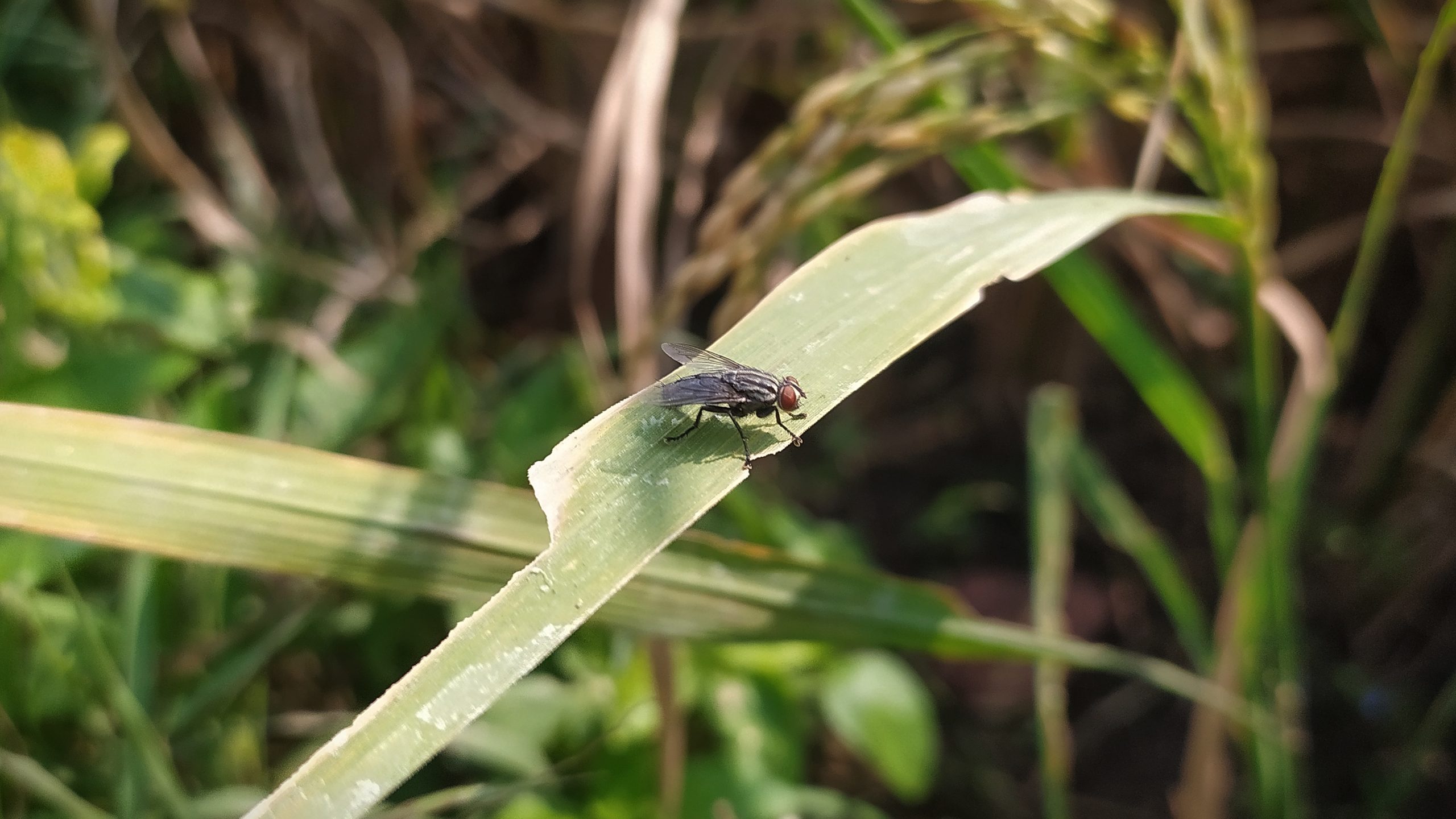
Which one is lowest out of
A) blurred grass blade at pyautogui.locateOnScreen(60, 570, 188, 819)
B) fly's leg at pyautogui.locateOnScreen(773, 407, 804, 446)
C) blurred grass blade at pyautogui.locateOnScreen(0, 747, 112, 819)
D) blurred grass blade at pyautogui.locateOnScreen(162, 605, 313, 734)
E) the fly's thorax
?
blurred grass blade at pyautogui.locateOnScreen(0, 747, 112, 819)

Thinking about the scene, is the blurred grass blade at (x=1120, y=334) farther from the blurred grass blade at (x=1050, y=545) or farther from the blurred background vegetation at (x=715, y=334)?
the blurred grass blade at (x=1050, y=545)

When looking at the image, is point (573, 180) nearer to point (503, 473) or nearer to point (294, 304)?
point (294, 304)

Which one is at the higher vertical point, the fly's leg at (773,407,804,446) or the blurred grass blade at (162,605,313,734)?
the fly's leg at (773,407,804,446)

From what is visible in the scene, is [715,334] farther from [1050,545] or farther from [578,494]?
[578,494]

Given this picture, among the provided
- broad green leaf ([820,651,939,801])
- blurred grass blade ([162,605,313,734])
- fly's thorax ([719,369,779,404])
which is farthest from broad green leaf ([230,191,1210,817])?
blurred grass blade ([162,605,313,734])

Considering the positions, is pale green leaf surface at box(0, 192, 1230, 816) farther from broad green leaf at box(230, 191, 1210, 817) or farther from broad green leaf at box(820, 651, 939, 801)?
broad green leaf at box(820, 651, 939, 801)
